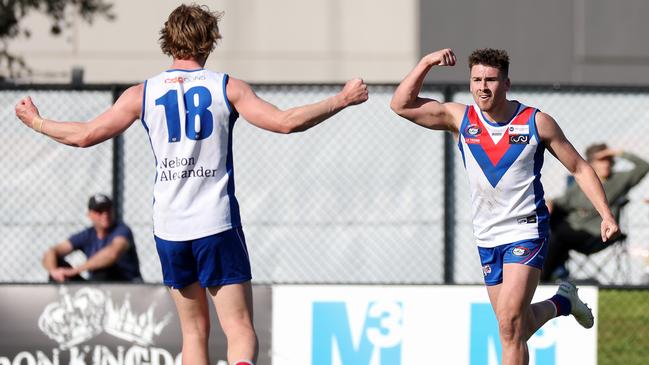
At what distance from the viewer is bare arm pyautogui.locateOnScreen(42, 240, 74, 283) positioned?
35.6ft

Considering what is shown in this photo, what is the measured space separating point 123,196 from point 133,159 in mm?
327

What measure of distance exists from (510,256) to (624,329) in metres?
4.38

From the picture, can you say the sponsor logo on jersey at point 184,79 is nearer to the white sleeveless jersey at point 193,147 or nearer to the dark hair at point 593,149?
the white sleeveless jersey at point 193,147

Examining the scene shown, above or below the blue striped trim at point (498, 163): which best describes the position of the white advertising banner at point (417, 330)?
below

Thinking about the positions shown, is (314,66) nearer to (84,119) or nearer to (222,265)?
(84,119)

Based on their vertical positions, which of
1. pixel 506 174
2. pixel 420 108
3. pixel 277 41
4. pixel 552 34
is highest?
pixel 552 34

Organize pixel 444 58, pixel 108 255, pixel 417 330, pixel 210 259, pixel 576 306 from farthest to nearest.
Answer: pixel 108 255
pixel 417 330
pixel 576 306
pixel 444 58
pixel 210 259

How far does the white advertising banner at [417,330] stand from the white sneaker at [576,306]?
86cm

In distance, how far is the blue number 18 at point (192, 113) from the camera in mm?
6648

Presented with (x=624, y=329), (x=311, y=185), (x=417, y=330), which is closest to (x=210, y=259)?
(x=417, y=330)

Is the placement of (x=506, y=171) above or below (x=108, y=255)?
above

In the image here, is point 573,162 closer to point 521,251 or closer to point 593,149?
point 521,251

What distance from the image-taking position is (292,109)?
21.7ft

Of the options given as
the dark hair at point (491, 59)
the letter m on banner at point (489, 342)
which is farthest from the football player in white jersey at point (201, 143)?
the letter m on banner at point (489, 342)
